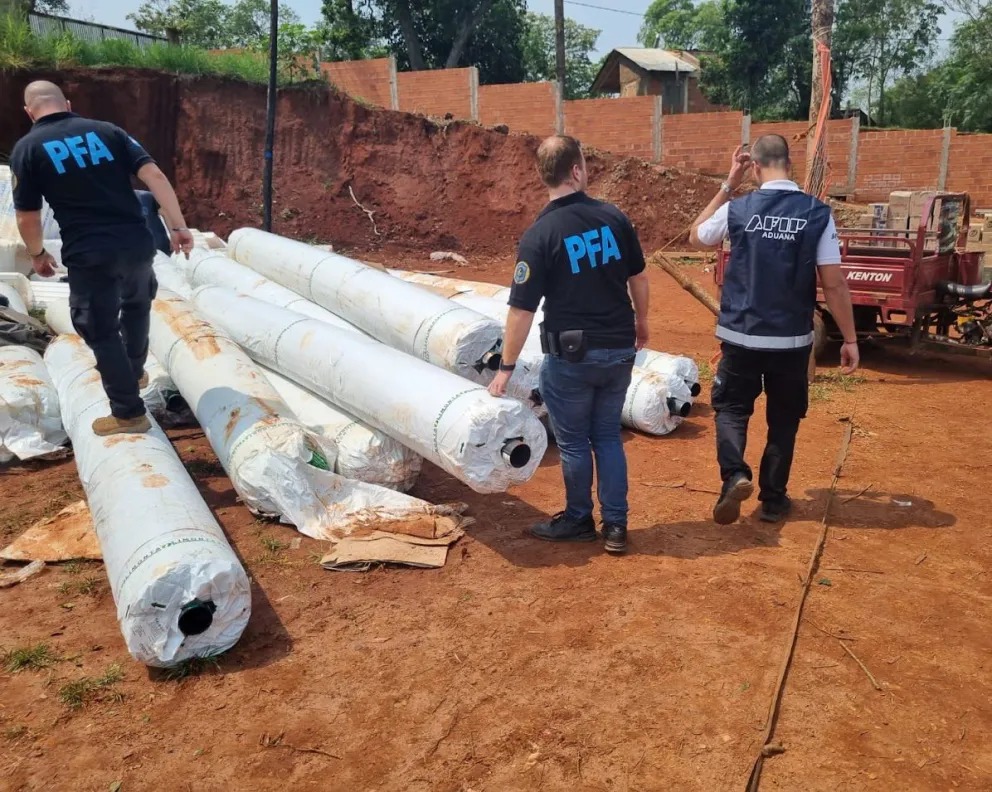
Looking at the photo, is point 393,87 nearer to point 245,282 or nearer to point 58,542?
point 245,282

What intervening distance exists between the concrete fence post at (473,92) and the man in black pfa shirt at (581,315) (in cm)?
1825

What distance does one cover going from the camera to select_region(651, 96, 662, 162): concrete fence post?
19594 mm

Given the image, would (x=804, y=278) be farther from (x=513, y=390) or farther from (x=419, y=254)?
(x=419, y=254)

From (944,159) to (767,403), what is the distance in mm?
18679

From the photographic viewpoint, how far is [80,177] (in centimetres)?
412

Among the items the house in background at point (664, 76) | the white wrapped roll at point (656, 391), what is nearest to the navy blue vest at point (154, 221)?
the white wrapped roll at point (656, 391)

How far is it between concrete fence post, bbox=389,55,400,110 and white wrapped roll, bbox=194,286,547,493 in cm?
1760

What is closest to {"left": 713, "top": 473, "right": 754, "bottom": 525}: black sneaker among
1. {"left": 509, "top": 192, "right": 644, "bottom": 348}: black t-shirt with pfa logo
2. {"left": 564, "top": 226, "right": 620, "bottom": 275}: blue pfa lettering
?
{"left": 509, "top": 192, "right": 644, "bottom": 348}: black t-shirt with pfa logo

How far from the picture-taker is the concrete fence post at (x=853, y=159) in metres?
19.8

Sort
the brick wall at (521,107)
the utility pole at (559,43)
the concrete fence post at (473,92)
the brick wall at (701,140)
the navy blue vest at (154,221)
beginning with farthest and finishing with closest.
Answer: the utility pole at (559,43) → the concrete fence post at (473,92) → the brick wall at (521,107) → the brick wall at (701,140) → the navy blue vest at (154,221)

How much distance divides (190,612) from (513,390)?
109 inches

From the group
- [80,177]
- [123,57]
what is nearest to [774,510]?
[80,177]

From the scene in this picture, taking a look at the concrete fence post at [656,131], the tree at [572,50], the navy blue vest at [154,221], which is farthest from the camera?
the tree at [572,50]

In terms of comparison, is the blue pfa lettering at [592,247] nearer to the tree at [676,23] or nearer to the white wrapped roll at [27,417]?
the white wrapped roll at [27,417]
